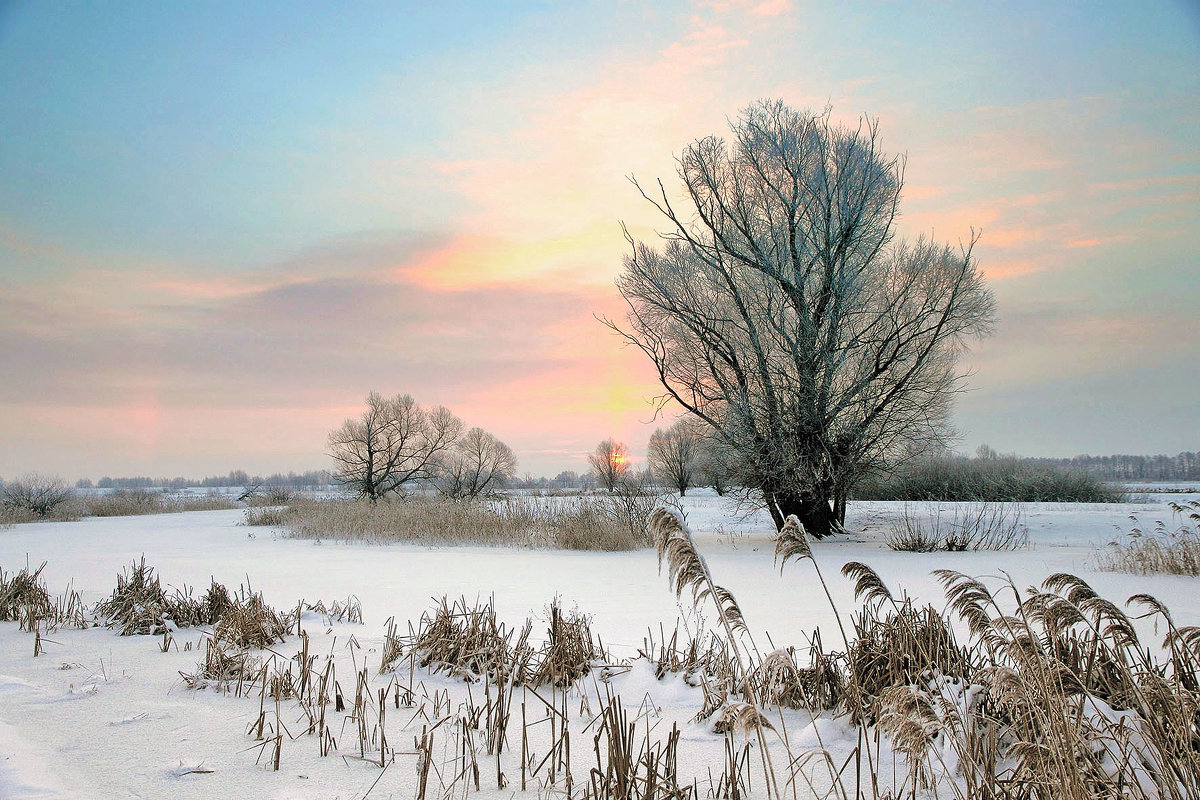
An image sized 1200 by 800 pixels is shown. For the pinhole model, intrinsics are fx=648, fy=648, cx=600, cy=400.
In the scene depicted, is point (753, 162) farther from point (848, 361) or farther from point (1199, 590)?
point (1199, 590)

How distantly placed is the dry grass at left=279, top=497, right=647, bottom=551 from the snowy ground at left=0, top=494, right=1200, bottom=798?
830mm

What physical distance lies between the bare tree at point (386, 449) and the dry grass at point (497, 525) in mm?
16034

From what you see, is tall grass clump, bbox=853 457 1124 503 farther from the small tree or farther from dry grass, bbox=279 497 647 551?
the small tree

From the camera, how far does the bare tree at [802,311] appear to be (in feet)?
44.3

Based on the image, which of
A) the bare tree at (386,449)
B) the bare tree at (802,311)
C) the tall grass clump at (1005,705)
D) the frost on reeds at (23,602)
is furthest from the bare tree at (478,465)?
the tall grass clump at (1005,705)

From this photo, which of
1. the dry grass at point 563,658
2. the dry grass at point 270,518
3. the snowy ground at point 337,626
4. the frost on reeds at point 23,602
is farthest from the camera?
the dry grass at point 270,518

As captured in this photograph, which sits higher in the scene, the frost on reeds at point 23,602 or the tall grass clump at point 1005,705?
the tall grass clump at point 1005,705

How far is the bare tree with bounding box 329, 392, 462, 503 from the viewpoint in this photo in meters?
33.7

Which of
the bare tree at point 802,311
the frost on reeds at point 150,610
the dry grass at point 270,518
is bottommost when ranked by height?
the dry grass at point 270,518

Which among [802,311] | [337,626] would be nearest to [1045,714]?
[337,626]

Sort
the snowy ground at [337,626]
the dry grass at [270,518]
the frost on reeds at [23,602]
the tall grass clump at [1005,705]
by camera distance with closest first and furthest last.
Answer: the tall grass clump at [1005,705]
the snowy ground at [337,626]
the frost on reeds at [23,602]
the dry grass at [270,518]

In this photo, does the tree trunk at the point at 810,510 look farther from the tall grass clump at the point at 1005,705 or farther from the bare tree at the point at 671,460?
the bare tree at the point at 671,460

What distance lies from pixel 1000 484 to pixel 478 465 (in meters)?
31.9

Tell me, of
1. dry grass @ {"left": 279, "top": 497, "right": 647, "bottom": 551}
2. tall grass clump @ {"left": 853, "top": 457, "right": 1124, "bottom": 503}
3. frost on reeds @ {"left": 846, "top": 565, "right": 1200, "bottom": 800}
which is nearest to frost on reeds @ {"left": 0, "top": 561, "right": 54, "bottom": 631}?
frost on reeds @ {"left": 846, "top": 565, "right": 1200, "bottom": 800}
